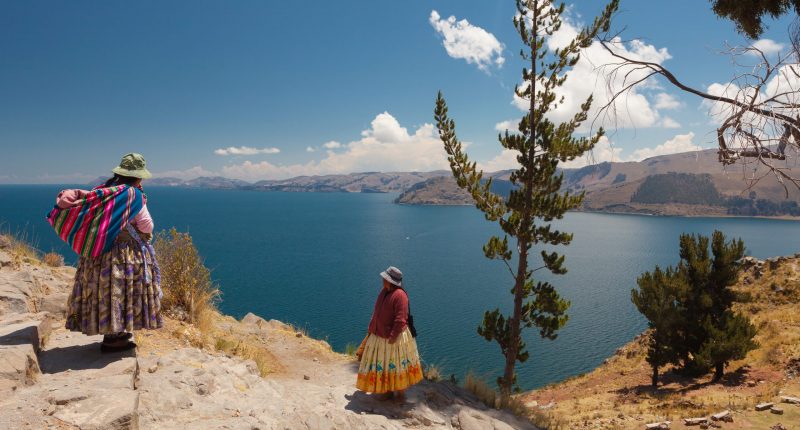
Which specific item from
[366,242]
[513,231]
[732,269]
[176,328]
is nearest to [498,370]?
[732,269]

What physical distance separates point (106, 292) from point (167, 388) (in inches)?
58.2

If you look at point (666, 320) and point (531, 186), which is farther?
point (666, 320)

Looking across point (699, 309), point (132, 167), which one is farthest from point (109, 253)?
point (699, 309)

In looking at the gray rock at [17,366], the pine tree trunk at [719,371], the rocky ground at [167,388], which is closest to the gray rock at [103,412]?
the rocky ground at [167,388]

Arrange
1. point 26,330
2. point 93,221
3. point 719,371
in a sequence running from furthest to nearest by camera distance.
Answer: point 719,371
point 26,330
point 93,221

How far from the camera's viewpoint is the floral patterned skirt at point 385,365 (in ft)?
21.9

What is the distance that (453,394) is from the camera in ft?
27.0

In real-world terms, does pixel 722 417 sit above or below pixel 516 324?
below

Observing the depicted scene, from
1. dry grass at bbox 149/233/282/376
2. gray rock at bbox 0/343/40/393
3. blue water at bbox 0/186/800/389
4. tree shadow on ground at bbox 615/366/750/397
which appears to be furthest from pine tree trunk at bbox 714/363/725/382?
gray rock at bbox 0/343/40/393

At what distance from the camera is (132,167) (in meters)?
5.65

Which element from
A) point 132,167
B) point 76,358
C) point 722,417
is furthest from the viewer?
point 722,417

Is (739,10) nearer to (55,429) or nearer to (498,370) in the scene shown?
(55,429)

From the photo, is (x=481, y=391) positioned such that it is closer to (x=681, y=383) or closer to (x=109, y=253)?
(x=109, y=253)

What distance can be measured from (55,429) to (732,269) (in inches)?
Result: 1059
